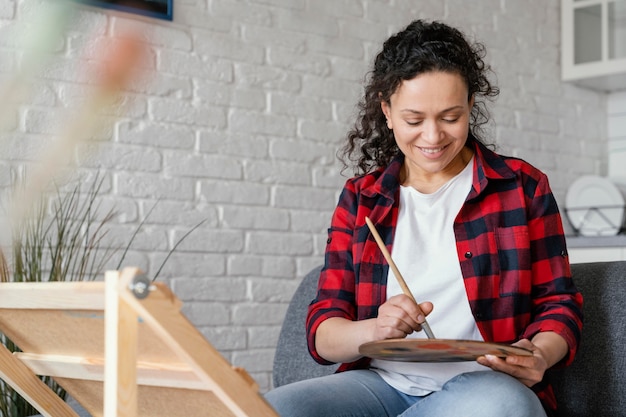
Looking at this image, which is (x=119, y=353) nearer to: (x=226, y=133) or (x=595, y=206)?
(x=226, y=133)

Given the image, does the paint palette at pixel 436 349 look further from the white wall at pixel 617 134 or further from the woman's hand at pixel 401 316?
the white wall at pixel 617 134

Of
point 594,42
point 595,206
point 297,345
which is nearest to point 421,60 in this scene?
point 297,345

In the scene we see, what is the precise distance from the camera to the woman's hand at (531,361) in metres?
1.50

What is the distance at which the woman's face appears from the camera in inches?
68.2

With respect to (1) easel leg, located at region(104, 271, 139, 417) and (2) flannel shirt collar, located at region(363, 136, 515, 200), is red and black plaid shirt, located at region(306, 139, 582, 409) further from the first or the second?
(1) easel leg, located at region(104, 271, 139, 417)

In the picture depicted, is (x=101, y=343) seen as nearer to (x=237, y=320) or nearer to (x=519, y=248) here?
(x=519, y=248)

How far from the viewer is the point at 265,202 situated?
351 centimetres

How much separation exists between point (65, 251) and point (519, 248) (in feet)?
5.55

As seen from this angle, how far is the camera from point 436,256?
179 centimetres

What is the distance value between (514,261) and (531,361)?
30 cm

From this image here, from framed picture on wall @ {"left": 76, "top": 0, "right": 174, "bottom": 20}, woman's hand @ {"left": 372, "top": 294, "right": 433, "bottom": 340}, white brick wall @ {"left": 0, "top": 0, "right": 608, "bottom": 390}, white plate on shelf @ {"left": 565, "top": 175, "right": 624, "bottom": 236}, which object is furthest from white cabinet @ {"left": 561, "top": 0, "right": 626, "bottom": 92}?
woman's hand @ {"left": 372, "top": 294, "right": 433, "bottom": 340}

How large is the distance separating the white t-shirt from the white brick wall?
4.59ft

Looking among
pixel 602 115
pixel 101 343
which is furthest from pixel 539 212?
pixel 602 115

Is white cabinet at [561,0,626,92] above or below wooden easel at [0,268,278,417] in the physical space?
above
